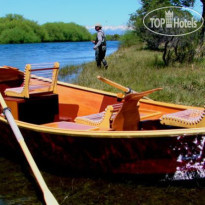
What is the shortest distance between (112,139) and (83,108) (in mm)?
2480

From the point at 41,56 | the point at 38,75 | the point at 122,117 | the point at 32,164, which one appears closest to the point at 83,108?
the point at 38,75

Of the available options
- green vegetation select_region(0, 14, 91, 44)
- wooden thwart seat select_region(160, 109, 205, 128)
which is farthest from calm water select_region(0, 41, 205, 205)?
green vegetation select_region(0, 14, 91, 44)

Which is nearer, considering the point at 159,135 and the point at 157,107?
the point at 159,135

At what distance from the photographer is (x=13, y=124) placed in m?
4.79

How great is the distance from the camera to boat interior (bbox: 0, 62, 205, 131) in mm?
4926

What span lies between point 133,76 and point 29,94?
591cm

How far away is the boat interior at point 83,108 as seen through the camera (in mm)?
4926

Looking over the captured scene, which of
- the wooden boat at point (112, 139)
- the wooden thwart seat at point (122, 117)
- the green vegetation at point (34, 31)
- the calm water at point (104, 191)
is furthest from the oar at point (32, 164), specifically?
the green vegetation at point (34, 31)

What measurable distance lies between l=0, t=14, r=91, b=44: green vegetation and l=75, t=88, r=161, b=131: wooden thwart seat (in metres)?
56.3

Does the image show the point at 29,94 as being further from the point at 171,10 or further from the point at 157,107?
the point at 171,10

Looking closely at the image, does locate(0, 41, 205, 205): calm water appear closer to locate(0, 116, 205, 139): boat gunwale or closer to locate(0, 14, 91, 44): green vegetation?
locate(0, 116, 205, 139): boat gunwale

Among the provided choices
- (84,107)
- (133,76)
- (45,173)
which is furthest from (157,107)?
(133,76)

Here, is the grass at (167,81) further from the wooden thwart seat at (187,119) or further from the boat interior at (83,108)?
the wooden thwart seat at (187,119)

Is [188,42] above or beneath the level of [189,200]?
above
